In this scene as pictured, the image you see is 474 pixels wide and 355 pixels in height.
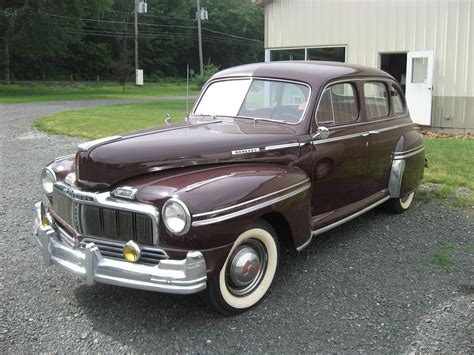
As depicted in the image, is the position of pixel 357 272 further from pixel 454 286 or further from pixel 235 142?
pixel 235 142

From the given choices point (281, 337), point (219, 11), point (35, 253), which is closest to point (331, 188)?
point (281, 337)

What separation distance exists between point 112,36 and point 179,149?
57211 mm

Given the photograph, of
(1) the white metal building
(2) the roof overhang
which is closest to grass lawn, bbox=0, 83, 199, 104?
(2) the roof overhang

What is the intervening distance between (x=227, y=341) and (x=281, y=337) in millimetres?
348

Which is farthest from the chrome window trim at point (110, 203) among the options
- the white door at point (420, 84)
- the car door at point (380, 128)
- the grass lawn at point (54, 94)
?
the grass lawn at point (54, 94)

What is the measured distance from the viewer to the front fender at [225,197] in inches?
119

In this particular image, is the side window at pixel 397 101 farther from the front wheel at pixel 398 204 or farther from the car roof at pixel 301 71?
the front wheel at pixel 398 204

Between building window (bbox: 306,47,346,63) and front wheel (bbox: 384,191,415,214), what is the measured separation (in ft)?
28.6

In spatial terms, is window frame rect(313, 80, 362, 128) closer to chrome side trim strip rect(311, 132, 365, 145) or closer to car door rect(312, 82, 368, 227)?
car door rect(312, 82, 368, 227)

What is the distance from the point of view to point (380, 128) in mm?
5176

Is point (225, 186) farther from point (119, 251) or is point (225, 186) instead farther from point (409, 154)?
point (409, 154)

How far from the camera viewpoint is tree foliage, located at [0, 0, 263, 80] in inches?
1235

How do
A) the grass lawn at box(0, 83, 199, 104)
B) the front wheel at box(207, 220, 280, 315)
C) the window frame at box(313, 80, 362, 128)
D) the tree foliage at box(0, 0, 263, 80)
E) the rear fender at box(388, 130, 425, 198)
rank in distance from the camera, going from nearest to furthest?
the front wheel at box(207, 220, 280, 315) → the window frame at box(313, 80, 362, 128) → the rear fender at box(388, 130, 425, 198) → the grass lawn at box(0, 83, 199, 104) → the tree foliage at box(0, 0, 263, 80)

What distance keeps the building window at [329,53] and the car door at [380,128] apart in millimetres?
8458
